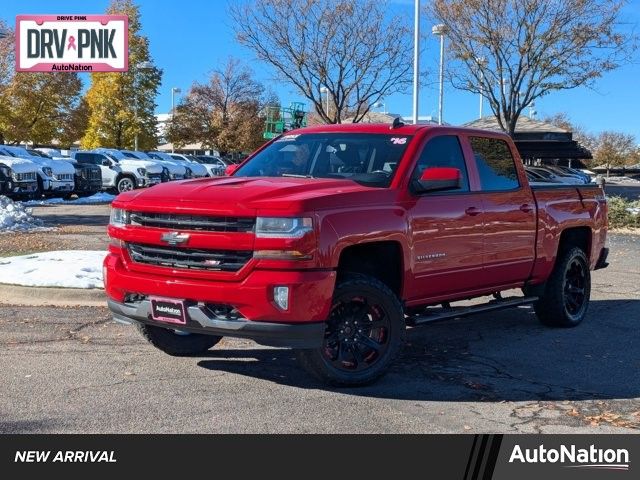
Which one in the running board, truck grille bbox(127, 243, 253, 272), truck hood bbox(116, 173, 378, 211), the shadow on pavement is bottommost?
the shadow on pavement

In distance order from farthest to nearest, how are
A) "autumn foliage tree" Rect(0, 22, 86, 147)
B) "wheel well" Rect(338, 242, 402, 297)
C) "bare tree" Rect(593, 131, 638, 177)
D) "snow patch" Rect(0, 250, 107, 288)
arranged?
"bare tree" Rect(593, 131, 638, 177) < "autumn foliage tree" Rect(0, 22, 86, 147) < "snow patch" Rect(0, 250, 107, 288) < "wheel well" Rect(338, 242, 402, 297)

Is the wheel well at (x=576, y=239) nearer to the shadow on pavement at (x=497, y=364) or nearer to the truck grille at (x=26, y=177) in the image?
the shadow on pavement at (x=497, y=364)

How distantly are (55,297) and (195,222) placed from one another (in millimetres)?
3959

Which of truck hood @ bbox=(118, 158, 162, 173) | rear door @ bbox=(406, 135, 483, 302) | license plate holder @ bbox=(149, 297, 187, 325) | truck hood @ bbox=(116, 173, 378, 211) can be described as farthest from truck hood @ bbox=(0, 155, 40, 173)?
license plate holder @ bbox=(149, 297, 187, 325)

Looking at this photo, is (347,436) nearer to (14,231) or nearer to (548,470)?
(548,470)

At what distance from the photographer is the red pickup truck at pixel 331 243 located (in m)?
5.20

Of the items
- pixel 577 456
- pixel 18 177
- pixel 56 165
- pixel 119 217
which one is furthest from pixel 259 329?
pixel 56 165

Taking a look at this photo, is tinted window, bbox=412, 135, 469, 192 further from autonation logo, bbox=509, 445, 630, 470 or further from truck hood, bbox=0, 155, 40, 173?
truck hood, bbox=0, 155, 40, 173

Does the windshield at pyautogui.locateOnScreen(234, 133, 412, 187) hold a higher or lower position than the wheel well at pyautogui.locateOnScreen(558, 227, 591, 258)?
higher

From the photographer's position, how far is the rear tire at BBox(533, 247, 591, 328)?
805cm

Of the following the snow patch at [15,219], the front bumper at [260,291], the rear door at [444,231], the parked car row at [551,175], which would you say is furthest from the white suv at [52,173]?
the front bumper at [260,291]

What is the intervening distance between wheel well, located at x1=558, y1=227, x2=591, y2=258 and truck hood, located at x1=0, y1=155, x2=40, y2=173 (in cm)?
1819

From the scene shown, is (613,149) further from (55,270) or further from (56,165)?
(55,270)

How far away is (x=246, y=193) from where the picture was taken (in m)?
5.42
